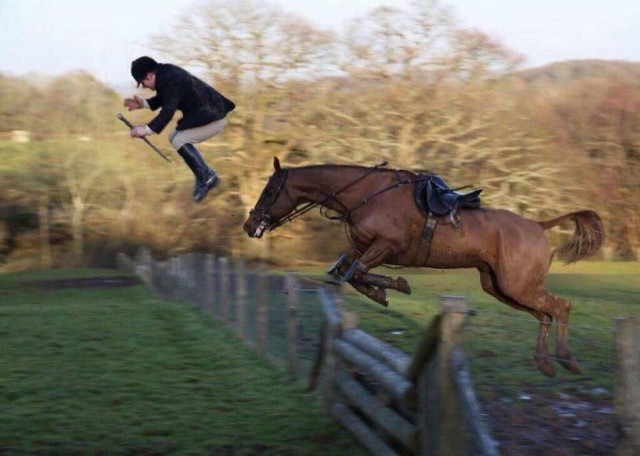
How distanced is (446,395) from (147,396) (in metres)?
3.85

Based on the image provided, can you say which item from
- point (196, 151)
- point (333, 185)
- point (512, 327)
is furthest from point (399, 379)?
point (512, 327)

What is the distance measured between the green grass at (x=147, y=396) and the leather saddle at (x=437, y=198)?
200cm

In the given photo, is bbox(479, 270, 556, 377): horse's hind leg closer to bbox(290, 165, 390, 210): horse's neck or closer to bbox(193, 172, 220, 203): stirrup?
bbox(290, 165, 390, 210): horse's neck

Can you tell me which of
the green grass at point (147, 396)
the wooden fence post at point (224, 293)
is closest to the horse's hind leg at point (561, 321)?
the green grass at point (147, 396)

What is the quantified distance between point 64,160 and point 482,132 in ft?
49.8

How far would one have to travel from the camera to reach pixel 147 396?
27.0 feet

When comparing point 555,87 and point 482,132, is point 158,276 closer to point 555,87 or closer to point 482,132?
point 482,132

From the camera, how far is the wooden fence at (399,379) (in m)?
4.41

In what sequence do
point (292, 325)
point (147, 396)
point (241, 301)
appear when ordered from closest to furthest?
point (147, 396) < point (292, 325) < point (241, 301)

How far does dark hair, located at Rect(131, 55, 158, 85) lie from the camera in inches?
262

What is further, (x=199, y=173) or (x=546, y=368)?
(x=546, y=368)

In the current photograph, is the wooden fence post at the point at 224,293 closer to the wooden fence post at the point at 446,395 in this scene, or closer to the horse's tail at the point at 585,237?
the horse's tail at the point at 585,237

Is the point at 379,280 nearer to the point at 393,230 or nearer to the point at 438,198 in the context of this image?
the point at 393,230

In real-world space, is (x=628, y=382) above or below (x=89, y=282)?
above
